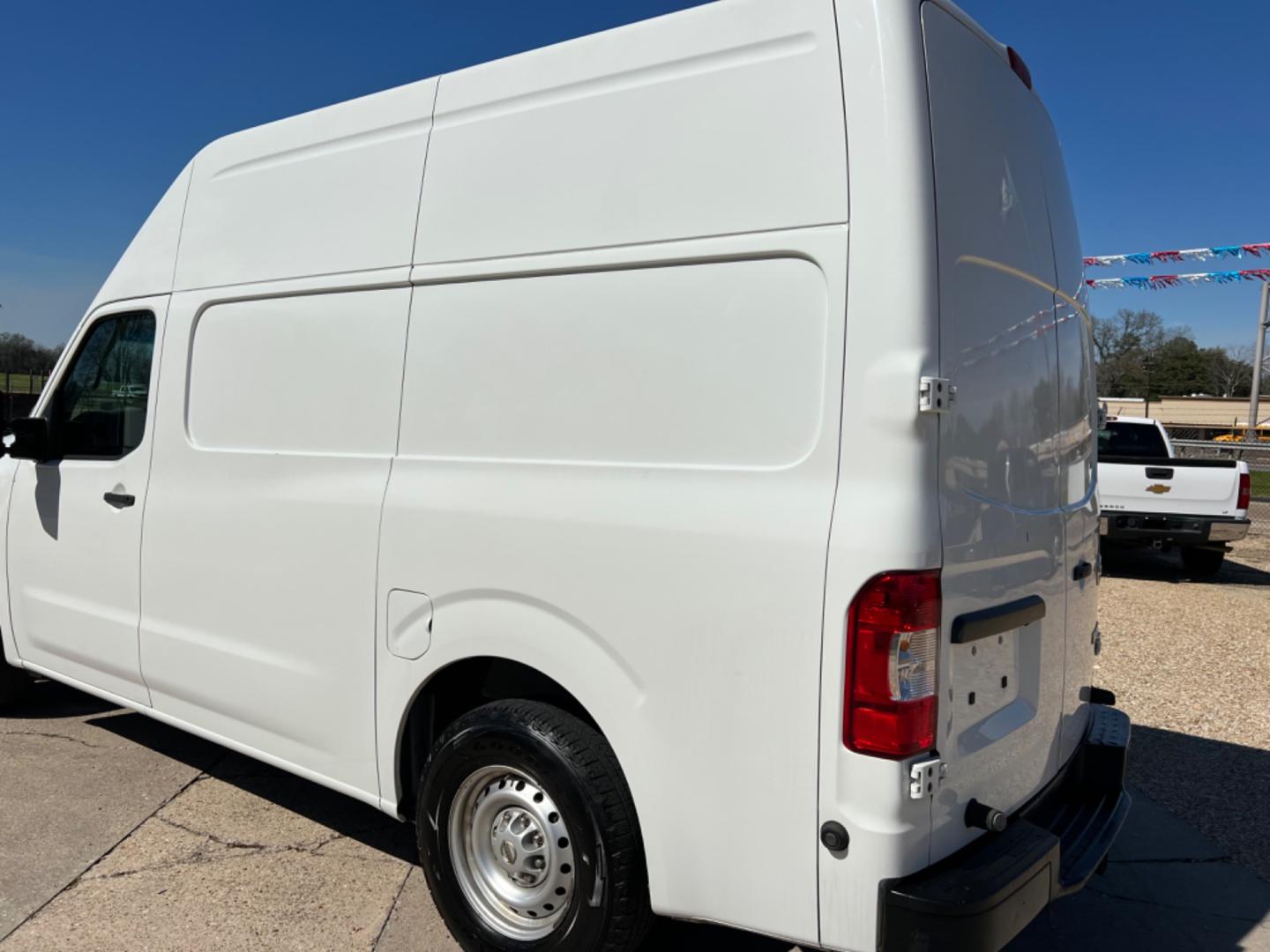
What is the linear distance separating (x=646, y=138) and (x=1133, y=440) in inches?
460

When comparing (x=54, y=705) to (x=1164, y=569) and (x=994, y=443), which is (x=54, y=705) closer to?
(x=994, y=443)

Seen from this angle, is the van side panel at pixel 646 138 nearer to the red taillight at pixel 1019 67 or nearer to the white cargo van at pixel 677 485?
the white cargo van at pixel 677 485

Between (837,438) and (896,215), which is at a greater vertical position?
(896,215)

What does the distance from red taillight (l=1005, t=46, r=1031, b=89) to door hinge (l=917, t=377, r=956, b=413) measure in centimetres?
127

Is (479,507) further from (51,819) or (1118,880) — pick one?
(1118,880)

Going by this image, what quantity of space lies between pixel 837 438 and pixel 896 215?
1.80 ft

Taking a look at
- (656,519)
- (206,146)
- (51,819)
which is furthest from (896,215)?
(51,819)

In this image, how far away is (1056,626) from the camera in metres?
3.13

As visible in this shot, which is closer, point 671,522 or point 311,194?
point 671,522

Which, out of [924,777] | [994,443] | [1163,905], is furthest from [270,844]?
[1163,905]

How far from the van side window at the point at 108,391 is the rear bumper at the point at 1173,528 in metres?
9.31

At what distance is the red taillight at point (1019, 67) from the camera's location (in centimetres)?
304

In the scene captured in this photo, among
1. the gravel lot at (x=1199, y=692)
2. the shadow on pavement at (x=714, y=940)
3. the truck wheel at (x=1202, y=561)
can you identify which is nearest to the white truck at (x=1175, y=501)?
the truck wheel at (x=1202, y=561)

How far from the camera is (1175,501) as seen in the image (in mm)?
10484
